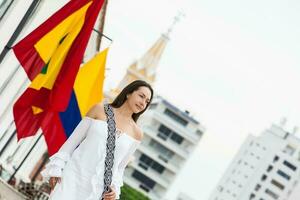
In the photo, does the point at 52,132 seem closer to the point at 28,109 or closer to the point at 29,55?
the point at 28,109

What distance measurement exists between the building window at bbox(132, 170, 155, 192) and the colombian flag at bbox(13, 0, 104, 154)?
212 ft

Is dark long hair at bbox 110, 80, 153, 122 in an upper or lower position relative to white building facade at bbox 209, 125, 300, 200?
lower

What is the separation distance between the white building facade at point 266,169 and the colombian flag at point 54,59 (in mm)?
81882

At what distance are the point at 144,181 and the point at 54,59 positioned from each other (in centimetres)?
6506

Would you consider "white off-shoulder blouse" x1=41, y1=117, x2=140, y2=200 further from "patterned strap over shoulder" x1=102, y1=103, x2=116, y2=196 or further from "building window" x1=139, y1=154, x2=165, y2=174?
"building window" x1=139, y1=154, x2=165, y2=174

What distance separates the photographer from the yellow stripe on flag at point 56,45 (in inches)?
296

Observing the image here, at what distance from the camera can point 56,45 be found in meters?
7.66

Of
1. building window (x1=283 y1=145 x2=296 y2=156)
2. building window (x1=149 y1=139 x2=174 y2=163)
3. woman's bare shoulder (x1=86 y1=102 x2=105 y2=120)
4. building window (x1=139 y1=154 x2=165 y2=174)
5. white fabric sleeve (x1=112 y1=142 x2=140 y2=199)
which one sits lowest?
white fabric sleeve (x1=112 y1=142 x2=140 y2=199)

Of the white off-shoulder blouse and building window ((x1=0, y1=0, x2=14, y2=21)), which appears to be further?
building window ((x1=0, y1=0, x2=14, y2=21))

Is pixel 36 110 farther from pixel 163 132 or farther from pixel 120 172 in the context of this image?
pixel 163 132

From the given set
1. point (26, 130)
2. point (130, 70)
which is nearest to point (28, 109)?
point (26, 130)

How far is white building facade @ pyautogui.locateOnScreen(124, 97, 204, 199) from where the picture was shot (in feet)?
238

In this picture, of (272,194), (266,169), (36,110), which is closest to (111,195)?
(36,110)

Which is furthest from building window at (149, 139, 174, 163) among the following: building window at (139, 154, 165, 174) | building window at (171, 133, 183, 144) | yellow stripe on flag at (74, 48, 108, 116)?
yellow stripe on flag at (74, 48, 108, 116)
